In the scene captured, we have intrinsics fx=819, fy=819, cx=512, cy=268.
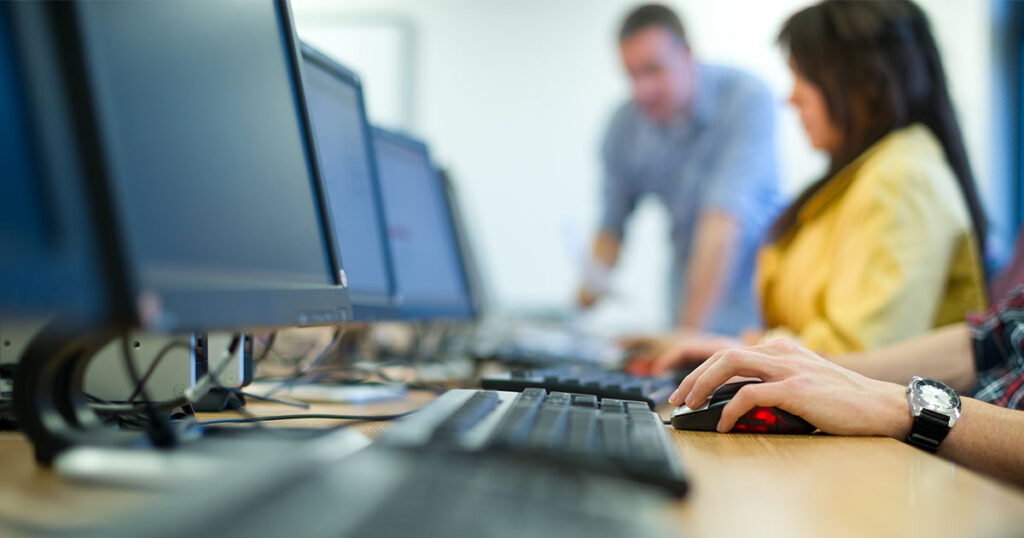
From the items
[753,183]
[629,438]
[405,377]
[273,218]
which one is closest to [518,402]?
[629,438]

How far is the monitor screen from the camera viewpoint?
47 centimetres

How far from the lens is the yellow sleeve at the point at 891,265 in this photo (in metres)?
1.33

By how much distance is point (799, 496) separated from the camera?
0.53m

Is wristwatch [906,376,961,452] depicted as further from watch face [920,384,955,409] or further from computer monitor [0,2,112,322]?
computer monitor [0,2,112,322]

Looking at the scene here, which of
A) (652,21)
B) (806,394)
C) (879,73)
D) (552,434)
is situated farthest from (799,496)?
(652,21)

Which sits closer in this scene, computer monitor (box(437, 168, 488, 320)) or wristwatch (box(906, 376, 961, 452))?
wristwatch (box(906, 376, 961, 452))

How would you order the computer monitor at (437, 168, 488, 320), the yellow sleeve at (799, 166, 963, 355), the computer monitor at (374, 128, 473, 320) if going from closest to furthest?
the yellow sleeve at (799, 166, 963, 355), the computer monitor at (374, 128, 473, 320), the computer monitor at (437, 168, 488, 320)

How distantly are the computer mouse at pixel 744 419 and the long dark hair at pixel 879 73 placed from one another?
0.97 meters

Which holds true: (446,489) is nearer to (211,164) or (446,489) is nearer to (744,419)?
(211,164)

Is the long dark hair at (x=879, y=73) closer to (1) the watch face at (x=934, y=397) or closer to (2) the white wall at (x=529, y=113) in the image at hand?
(1) the watch face at (x=934, y=397)

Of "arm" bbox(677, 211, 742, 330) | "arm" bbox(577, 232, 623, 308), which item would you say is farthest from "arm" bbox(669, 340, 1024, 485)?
"arm" bbox(577, 232, 623, 308)

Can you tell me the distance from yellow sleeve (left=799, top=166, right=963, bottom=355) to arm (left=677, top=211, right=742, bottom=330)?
4.09 ft

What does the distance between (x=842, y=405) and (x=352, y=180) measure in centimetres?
71

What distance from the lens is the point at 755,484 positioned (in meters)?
0.56
